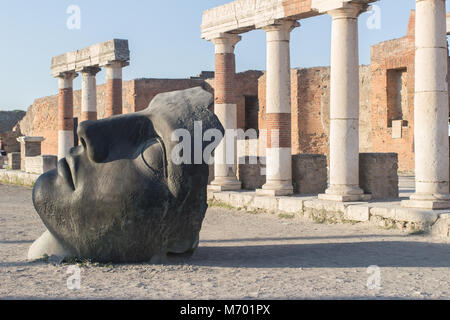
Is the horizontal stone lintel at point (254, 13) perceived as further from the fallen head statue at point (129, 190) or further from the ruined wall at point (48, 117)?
the ruined wall at point (48, 117)

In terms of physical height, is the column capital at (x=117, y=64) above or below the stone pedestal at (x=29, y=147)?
above

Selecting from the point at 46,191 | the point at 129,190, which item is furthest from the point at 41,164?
the point at 129,190

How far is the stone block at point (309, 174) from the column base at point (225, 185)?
1829 millimetres

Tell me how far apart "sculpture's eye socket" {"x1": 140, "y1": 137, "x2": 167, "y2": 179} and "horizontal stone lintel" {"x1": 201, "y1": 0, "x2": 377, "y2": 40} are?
6.28m

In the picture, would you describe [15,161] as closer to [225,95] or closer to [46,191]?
[225,95]

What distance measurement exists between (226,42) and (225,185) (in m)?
3.57

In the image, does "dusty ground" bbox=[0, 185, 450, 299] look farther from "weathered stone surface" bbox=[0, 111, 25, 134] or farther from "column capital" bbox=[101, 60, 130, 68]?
"weathered stone surface" bbox=[0, 111, 25, 134]

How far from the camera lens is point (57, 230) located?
6.51 meters

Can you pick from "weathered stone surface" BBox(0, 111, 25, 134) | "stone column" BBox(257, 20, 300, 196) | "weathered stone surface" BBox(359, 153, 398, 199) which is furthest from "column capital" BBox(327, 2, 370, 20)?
"weathered stone surface" BBox(0, 111, 25, 134)

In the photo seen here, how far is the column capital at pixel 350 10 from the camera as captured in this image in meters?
11.2

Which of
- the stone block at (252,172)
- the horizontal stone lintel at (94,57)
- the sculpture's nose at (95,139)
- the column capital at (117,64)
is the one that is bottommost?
the stone block at (252,172)

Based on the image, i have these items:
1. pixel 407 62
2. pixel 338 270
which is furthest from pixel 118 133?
pixel 407 62

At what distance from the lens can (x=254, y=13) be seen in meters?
13.3

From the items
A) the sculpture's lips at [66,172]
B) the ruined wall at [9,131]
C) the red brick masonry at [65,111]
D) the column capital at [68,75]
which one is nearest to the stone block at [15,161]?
the red brick masonry at [65,111]
